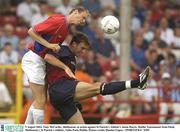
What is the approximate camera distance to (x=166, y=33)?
67.2 feet

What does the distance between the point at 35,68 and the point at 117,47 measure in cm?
750

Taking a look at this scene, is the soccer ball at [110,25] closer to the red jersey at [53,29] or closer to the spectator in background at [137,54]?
the red jersey at [53,29]

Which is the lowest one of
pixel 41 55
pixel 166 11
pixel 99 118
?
pixel 99 118

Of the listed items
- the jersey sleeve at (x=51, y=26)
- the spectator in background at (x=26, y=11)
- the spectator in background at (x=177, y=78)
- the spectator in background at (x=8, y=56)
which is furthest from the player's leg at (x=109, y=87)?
the spectator in background at (x=26, y=11)

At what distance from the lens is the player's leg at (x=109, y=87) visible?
37.5ft

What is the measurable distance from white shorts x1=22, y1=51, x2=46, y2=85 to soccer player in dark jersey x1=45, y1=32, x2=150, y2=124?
8 cm

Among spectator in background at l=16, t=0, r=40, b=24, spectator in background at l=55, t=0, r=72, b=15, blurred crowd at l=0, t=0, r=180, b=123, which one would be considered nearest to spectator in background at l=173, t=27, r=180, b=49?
blurred crowd at l=0, t=0, r=180, b=123

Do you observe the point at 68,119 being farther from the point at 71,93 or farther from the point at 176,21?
the point at 176,21

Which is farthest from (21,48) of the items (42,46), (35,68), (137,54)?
(42,46)

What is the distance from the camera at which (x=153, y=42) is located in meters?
19.7

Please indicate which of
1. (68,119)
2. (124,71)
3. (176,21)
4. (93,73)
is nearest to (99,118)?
(124,71)

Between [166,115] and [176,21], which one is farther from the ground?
[176,21]

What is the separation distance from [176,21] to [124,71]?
5.71m

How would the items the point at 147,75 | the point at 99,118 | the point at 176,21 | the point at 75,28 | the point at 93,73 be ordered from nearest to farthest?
the point at 147,75, the point at 99,118, the point at 93,73, the point at 75,28, the point at 176,21
